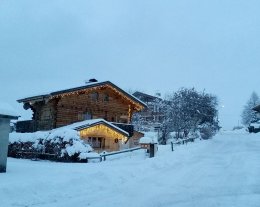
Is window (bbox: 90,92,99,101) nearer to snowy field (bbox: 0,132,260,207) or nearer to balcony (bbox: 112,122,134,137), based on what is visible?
balcony (bbox: 112,122,134,137)

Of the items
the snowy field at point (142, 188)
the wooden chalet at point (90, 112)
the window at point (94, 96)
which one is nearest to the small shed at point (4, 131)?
the snowy field at point (142, 188)

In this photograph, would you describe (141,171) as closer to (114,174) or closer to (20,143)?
(114,174)

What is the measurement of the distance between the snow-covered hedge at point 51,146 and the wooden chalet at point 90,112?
4487mm

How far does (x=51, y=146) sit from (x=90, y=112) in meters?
12.0

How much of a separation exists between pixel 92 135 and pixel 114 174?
19.5 m

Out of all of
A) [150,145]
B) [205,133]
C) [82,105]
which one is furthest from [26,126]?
[205,133]

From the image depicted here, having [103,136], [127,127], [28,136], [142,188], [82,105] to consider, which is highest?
[82,105]

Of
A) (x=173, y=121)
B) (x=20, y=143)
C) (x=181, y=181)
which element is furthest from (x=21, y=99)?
(x=181, y=181)

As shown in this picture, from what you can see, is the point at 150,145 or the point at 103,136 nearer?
the point at 150,145

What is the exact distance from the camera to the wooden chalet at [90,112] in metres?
37.1

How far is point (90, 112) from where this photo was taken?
4153 cm

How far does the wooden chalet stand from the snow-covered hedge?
4.49 meters

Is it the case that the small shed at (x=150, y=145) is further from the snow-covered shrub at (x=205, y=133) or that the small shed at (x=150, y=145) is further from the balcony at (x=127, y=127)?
the snow-covered shrub at (x=205, y=133)

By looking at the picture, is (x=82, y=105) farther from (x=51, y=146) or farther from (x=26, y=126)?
(x=51, y=146)
